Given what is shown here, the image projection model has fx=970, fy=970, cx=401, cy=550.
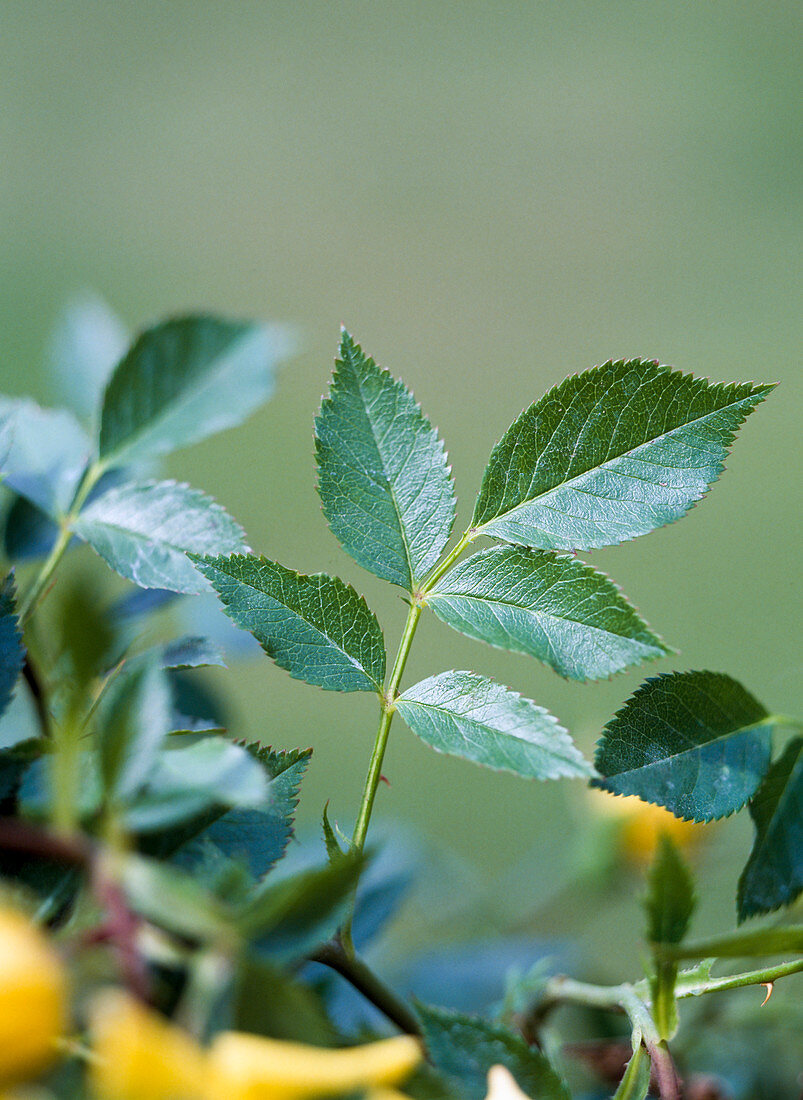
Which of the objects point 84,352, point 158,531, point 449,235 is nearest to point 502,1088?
point 158,531

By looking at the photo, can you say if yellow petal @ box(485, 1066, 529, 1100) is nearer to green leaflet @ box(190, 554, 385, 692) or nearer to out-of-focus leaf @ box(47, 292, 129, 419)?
green leaflet @ box(190, 554, 385, 692)

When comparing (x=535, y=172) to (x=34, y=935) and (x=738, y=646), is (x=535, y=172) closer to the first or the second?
(x=738, y=646)

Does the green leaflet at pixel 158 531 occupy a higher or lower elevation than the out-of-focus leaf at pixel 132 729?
higher

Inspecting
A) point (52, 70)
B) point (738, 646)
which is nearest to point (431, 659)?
point (738, 646)

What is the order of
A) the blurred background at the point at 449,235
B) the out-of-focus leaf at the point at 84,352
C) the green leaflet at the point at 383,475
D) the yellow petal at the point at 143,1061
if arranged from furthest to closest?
the blurred background at the point at 449,235
the out-of-focus leaf at the point at 84,352
the green leaflet at the point at 383,475
the yellow petal at the point at 143,1061

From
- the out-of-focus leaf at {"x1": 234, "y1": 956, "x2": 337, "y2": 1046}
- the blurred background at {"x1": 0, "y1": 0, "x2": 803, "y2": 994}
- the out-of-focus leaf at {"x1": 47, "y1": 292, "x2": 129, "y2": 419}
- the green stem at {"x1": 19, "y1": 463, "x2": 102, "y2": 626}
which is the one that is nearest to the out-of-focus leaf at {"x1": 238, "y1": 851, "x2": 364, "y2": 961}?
the out-of-focus leaf at {"x1": 234, "y1": 956, "x2": 337, "y2": 1046}

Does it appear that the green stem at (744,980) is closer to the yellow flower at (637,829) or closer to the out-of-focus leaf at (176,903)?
the out-of-focus leaf at (176,903)

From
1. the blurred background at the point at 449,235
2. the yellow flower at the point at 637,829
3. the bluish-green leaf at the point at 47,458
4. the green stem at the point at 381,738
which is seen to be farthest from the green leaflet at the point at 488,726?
the blurred background at the point at 449,235
